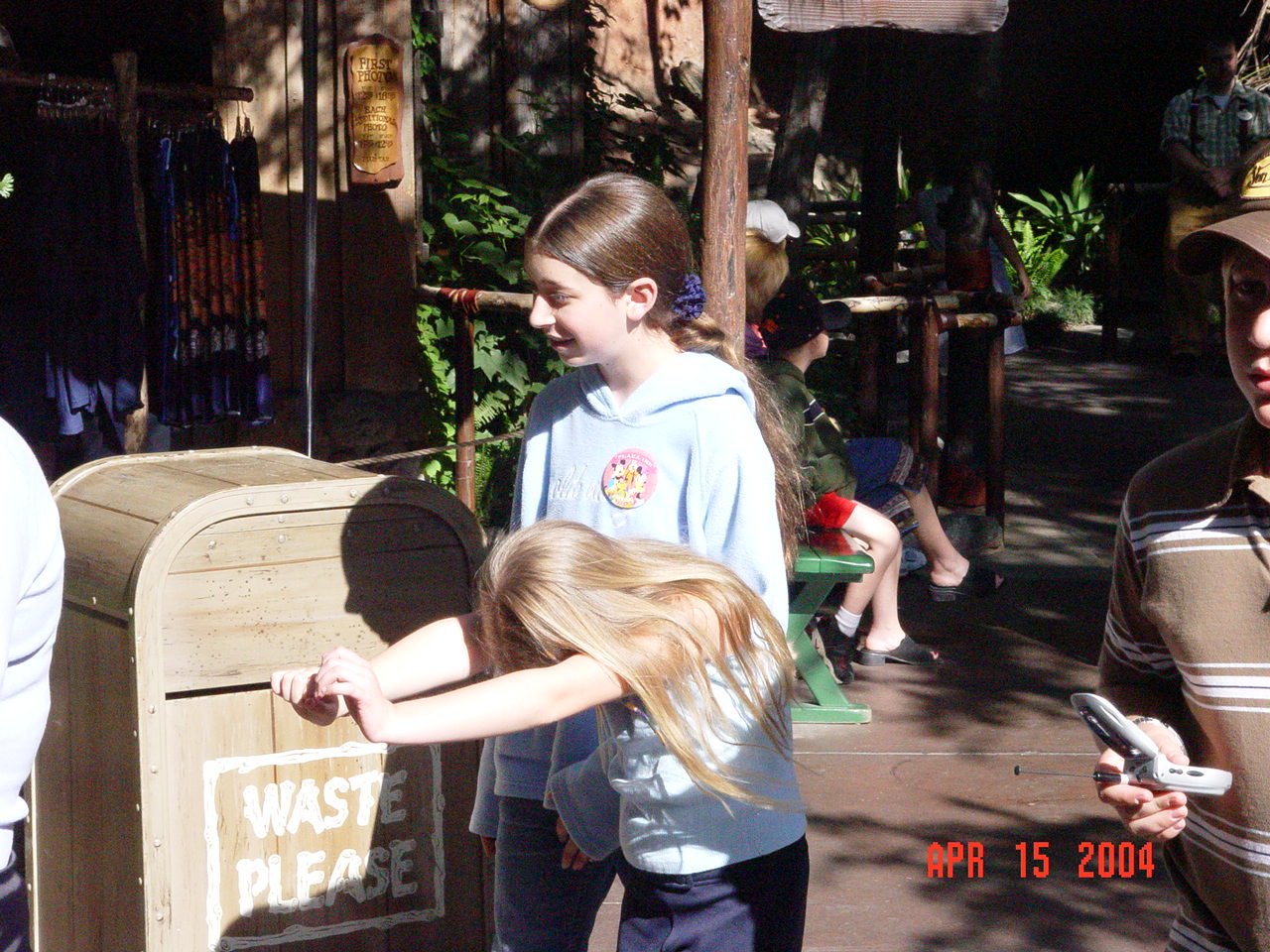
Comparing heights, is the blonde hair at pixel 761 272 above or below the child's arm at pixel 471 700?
above

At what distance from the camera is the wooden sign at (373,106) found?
19.6ft

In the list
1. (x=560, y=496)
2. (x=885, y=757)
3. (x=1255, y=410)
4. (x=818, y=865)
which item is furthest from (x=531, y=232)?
(x=885, y=757)

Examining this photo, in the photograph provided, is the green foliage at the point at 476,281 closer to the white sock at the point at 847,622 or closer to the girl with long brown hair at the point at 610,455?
the white sock at the point at 847,622

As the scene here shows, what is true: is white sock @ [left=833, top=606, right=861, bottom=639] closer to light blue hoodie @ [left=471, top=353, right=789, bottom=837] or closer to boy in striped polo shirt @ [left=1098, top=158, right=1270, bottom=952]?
light blue hoodie @ [left=471, top=353, right=789, bottom=837]

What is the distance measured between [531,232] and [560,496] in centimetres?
43

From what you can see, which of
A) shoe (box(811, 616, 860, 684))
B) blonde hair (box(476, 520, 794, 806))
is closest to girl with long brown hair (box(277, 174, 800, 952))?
blonde hair (box(476, 520, 794, 806))

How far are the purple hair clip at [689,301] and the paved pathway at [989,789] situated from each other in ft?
5.41

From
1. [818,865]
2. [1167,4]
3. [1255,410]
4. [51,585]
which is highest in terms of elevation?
[1167,4]

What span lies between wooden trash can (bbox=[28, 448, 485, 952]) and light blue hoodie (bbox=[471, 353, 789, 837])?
16.9 inches

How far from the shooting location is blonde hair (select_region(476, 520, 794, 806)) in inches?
79.0

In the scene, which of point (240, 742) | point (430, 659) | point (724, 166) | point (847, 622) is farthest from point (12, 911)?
point (847, 622)

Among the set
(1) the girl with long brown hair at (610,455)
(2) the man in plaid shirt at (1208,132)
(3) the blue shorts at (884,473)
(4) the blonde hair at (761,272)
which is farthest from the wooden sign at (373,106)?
(2) the man in plaid shirt at (1208,132)

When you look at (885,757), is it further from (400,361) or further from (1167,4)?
(1167,4)

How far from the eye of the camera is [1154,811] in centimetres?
165
